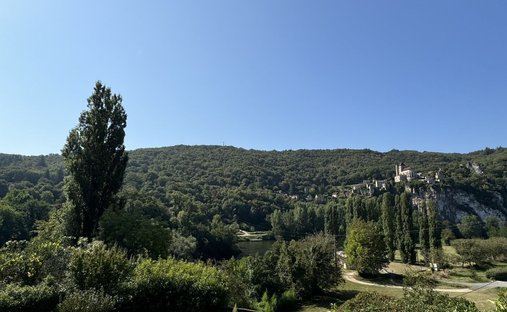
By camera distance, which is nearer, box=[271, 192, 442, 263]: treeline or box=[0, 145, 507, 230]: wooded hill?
box=[271, 192, 442, 263]: treeline

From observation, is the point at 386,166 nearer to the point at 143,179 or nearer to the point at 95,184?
the point at 143,179

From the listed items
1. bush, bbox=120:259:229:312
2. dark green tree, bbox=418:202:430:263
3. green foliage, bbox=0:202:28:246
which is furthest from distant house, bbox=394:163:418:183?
bush, bbox=120:259:229:312

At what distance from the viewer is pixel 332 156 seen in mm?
183250

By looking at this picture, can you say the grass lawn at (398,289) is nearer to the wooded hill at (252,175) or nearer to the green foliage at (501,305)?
the green foliage at (501,305)

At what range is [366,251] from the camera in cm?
3472

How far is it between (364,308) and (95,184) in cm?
1841

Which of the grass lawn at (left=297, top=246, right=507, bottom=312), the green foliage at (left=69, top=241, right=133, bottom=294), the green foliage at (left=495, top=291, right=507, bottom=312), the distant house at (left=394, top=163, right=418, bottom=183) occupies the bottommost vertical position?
the grass lawn at (left=297, top=246, right=507, bottom=312)


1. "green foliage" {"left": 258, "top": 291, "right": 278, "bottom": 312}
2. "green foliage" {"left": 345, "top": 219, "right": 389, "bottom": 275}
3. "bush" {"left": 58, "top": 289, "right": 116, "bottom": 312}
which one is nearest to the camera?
"bush" {"left": 58, "top": 289, "right": 116, "bottom": 312}

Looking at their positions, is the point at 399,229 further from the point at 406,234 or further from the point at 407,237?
the point at 407,237

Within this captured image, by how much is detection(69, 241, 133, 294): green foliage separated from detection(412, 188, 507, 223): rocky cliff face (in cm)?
11373

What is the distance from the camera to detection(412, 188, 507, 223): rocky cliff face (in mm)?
112750

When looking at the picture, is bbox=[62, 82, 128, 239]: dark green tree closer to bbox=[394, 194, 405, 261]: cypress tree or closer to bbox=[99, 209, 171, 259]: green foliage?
bbox=[99, 209, 171, 259]: green foliage

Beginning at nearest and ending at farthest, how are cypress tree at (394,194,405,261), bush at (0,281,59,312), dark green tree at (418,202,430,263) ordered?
bush at (0,281,59,312), dark green tree at (418,202,430,263), cypress tree at (394,194,405,261)

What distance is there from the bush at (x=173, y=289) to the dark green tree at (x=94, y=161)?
9.10m
